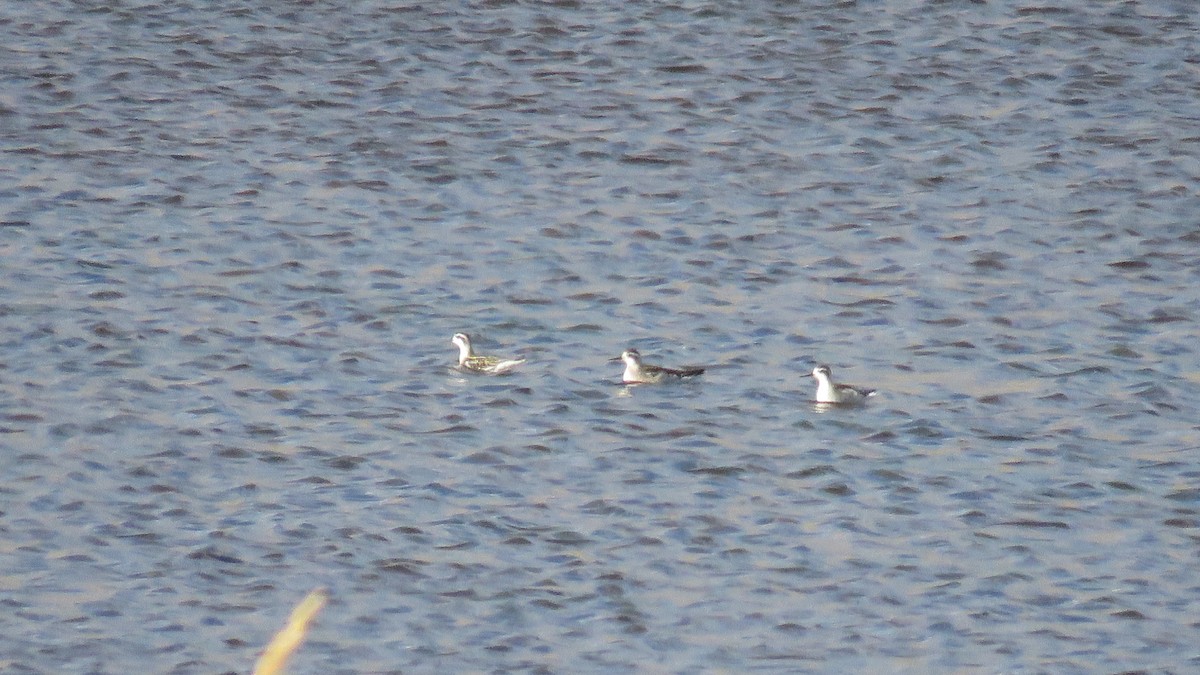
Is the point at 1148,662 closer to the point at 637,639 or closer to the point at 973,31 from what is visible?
the point at 637,639

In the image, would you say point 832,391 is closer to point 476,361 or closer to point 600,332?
point 600,332

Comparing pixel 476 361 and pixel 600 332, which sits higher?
pixel 476 361

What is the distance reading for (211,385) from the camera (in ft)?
51.0

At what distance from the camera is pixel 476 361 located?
16.0 metres

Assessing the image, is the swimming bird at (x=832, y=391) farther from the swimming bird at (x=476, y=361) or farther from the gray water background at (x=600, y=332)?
the swimming bird at (x=476, y=361)

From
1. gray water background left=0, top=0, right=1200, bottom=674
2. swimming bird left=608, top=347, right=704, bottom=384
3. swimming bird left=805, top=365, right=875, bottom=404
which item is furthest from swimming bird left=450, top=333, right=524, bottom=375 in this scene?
swimming bird left=805, top=365, right=875, bottom=404

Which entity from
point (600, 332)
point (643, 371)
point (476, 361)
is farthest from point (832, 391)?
point (476, 361)

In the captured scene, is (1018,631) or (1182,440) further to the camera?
(1182,440)

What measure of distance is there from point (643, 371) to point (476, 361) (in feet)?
4.46

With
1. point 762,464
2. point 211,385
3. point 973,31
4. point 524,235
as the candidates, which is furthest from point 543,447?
point 973,31

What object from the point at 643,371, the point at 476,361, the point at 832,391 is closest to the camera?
the point at 832,391

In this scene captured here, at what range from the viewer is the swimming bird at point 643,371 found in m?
15.6

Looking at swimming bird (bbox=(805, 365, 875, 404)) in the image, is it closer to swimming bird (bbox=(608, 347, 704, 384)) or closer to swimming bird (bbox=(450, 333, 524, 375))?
swimming bird (bbox=(608, 347, 704, 384))

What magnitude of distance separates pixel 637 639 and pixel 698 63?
12.6 metres
